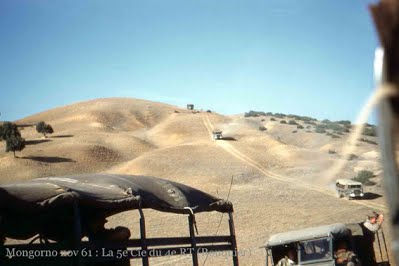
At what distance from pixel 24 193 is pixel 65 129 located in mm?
73206

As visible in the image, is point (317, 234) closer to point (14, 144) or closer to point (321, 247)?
point (321, 247)

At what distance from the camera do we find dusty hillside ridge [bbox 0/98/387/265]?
25344 millimetres

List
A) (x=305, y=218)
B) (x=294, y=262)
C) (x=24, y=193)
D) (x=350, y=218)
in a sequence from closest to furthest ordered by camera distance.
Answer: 1. (x=24, y=193)
2. (x=294, y=262)
3. (x=350, y=218)
4. (x=305, y=218)

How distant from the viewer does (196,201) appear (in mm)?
10086

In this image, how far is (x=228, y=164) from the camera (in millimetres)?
45312

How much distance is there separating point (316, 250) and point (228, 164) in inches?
1354

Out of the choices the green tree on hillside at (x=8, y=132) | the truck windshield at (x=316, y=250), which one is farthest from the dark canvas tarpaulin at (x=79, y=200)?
the green tree on hillside at (x=8, y=132)

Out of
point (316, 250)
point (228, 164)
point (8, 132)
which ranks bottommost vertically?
point (316, 250)

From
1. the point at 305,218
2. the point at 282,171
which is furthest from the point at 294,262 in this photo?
the point at 282,171

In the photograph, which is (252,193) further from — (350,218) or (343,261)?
(343,261)

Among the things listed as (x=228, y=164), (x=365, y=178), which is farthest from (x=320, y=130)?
(x=365, y=178)

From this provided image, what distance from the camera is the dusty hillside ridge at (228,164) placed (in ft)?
83.1

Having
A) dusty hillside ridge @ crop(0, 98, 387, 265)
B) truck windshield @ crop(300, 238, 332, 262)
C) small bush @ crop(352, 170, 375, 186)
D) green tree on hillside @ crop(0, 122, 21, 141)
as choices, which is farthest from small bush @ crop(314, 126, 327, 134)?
truck windshield @ crop(300, 238, 332, 262)

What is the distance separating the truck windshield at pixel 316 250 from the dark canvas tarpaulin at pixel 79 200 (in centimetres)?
233
